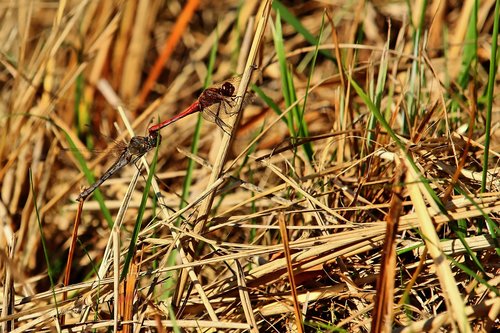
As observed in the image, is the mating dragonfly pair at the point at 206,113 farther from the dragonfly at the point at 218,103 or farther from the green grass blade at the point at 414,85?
the green grass blade at the point at 414,85

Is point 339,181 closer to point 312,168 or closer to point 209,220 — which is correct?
point 312,168

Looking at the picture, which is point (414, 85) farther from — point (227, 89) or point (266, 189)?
point (227, 89)

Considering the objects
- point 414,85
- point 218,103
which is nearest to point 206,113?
point 218,103

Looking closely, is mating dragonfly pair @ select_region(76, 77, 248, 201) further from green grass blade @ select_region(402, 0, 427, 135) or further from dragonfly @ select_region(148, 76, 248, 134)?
green grass blade @ select_region(402, 0, 427, 135)

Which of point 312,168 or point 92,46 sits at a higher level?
→ point 92,46

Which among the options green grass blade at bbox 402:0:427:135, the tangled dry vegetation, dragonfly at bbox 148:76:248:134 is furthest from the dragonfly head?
green grass blade at bbox 402:0:427:135

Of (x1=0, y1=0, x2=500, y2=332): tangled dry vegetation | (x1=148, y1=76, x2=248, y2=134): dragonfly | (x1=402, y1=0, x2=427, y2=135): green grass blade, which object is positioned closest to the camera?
(x1=0, y1=0, x2=500, y2=332): tangled dry vegetation

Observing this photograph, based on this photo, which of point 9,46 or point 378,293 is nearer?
point 378,293

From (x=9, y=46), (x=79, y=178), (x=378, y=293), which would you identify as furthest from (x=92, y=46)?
(x=378, y=293)
